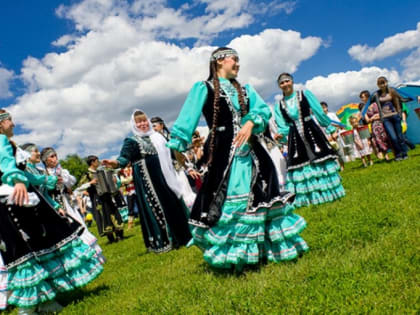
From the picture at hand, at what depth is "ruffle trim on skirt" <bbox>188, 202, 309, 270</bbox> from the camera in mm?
3699

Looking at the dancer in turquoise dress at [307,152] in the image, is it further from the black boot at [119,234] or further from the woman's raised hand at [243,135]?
the black boot at [119,234]

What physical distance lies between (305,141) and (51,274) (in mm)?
4795

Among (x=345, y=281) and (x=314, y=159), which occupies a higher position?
(x=314, y=159)

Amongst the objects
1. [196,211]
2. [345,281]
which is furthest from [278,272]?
[196,211]

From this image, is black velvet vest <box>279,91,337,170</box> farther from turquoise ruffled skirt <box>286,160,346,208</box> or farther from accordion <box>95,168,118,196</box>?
accordion <box>95,168,118,196</box>

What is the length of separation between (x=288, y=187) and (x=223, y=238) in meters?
3.89

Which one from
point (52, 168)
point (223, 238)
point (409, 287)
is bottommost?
point (409, 287)

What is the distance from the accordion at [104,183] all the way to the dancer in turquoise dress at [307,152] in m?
4.89

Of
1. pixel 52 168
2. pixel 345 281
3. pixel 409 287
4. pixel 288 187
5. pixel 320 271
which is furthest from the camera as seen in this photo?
pixel 288 187

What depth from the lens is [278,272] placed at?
3.51m

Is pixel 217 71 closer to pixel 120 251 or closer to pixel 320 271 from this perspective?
pixel 320 271

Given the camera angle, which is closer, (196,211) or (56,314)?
(196,211)

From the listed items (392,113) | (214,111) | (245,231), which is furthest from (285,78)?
(392,113)

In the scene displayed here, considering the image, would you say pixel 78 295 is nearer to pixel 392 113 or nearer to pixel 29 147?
pixel 29 147
